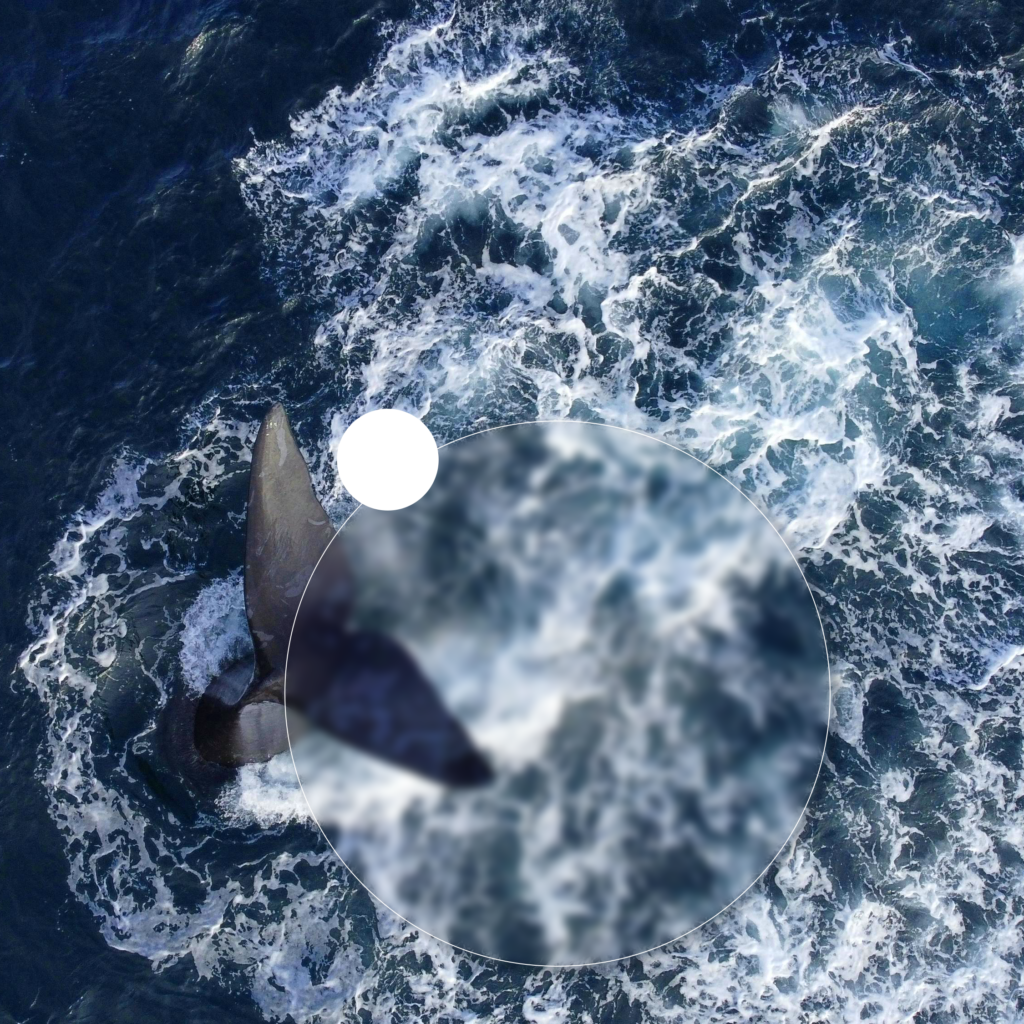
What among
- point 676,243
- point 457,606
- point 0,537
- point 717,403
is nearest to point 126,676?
point 0,537

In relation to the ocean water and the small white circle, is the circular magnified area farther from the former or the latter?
the ocean water

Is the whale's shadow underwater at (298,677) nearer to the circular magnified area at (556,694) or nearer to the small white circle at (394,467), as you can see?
the circular magnified area at (556,694)

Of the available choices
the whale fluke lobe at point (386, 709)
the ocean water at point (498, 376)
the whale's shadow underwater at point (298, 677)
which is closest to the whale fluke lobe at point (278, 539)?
the whale's shadow underwater at point (298, 677)

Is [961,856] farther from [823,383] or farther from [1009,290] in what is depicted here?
[1009,290]

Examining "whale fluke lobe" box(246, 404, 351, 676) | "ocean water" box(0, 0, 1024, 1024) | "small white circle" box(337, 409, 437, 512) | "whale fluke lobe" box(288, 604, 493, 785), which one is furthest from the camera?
"ocean water" box(0, 0, 1024, 1024)

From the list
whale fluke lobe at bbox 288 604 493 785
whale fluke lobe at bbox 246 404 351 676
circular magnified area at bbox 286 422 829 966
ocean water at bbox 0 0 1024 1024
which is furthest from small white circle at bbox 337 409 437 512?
ocean water at bbox 0 0 1024 1024

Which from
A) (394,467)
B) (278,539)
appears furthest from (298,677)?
(278,539)

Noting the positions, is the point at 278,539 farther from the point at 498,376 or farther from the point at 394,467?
the point at 498,376
